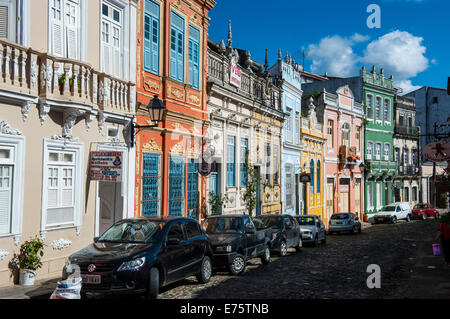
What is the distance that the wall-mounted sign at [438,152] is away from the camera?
14180mm

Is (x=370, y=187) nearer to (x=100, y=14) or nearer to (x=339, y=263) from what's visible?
(x=339, y=263)

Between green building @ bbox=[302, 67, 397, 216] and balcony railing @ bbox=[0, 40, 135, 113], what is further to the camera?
green building @ bbox=[302, 67, 397, 216]

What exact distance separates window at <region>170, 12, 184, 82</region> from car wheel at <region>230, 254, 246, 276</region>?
776 cm

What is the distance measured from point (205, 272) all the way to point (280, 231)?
613 cm

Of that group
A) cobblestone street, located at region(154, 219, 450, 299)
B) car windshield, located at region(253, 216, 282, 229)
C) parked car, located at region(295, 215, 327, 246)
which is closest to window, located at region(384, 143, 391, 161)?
parked car, located at region(295, 215, 327, 246)

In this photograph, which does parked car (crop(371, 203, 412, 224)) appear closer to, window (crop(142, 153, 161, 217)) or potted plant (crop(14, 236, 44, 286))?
window (crop(142, 153, 161, 217))

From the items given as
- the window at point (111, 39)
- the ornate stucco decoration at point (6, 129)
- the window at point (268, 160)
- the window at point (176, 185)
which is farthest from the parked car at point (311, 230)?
the ornate stucco decoration at point (6, 129)

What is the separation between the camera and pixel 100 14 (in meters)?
14.0

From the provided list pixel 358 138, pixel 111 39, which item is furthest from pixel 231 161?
pixel 358 138

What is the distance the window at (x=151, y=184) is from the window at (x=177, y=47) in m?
3.43

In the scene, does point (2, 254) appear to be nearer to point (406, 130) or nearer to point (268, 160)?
point (268, 160)

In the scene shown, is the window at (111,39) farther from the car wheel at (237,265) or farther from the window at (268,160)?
the window at (268,160)

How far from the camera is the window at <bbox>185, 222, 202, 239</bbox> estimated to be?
36.7 feet
